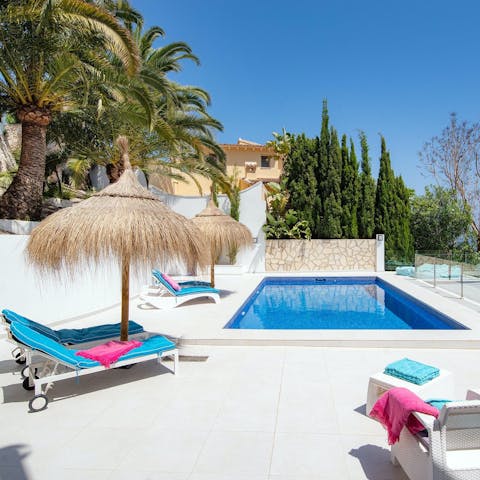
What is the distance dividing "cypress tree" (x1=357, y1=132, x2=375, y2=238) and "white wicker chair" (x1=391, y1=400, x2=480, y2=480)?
19.7 meters

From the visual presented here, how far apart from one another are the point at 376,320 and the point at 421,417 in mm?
8402

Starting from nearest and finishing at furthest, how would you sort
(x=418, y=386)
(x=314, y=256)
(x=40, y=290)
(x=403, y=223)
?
(x=418, y=386) → (x=40, y=290) → (x=314, y=256) → (x=403, y=223)

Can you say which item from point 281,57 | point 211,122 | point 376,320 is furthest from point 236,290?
point 281,57

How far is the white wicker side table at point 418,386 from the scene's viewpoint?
4133 mm

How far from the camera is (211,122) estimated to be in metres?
16.0

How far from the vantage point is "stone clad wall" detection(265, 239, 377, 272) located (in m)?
21.3

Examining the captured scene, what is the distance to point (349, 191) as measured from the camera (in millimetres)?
21797

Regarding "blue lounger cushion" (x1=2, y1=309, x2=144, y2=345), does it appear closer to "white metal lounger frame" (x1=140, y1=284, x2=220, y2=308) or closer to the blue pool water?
the blue pool water

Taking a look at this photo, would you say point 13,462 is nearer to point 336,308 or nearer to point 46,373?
point 46,373

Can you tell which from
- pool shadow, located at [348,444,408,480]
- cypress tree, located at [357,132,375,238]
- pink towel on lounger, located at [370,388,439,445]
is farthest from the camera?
cypress tree, located at [357,132,375,238]

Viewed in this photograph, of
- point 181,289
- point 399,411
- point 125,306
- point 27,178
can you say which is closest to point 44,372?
point 125,306

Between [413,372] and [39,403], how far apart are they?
459cm

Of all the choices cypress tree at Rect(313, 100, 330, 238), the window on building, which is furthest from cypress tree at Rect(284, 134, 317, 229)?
the window on building

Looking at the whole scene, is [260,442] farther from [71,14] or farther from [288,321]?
[71,14]
